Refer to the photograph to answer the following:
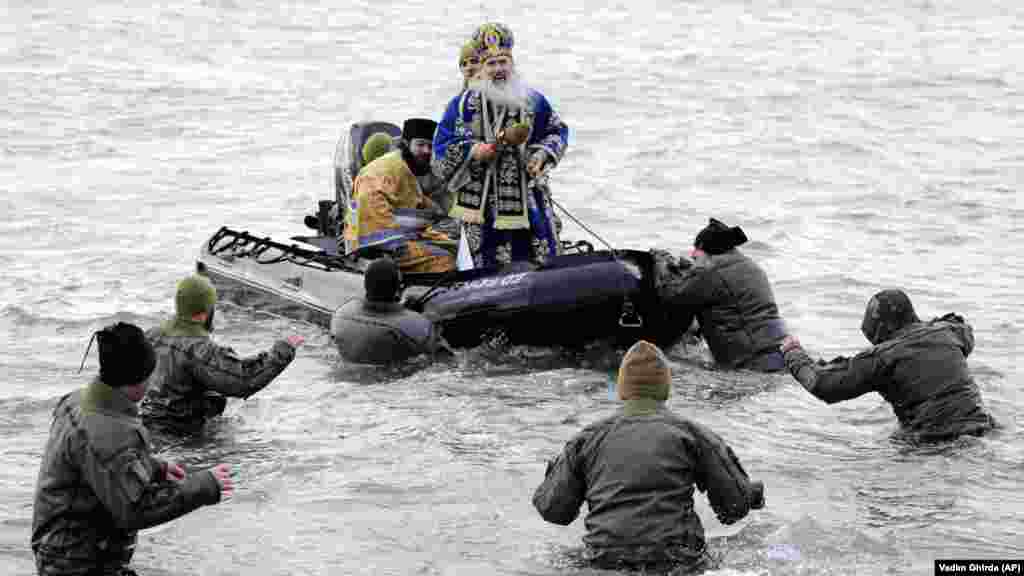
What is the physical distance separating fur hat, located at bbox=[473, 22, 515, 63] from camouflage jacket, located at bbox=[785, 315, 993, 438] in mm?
3095

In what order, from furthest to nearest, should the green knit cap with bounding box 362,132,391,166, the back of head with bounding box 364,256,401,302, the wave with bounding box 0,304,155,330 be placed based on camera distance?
1. the wave with bounding box 0,304,155,330
2. the green knit cap with bounding box 362,132,391,166
3. the back of head with bounding box 364,256,401,302

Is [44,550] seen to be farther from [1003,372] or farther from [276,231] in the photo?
[276,231]

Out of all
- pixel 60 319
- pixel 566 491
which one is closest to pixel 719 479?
pixel 566 491

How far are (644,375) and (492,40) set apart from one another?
15.4 feet

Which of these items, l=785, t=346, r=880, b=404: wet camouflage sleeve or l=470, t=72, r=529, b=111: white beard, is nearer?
l=785, t=346, r=880, b=404: wet camouflage sleeve

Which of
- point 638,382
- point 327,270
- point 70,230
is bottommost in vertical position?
point 70,230

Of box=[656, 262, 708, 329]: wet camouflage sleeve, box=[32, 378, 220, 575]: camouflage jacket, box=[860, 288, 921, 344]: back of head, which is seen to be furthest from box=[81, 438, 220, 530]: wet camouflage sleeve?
box=[656, 262, 708, 329]: wet camouflage sleeve

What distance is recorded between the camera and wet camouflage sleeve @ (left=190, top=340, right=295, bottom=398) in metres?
8.16

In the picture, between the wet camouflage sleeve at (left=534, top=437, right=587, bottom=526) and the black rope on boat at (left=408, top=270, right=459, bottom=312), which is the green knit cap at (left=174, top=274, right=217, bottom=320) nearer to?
the wet camouflage sleeve at (left=534, top=437, right=587, bottom=526)

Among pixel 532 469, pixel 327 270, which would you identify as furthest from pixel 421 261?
pixel 532 469

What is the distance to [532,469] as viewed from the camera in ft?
29.2

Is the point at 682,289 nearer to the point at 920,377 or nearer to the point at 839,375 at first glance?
the point at 839,375

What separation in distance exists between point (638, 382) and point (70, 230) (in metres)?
12.9

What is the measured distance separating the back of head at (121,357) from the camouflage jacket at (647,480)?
5.75 ft
